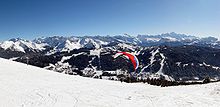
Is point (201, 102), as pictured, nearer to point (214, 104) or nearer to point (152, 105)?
point (214, 104)

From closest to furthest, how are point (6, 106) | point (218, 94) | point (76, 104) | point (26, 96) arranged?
point (6, 106)
point (76, 104)
point (26, 96)
point (218, 94)

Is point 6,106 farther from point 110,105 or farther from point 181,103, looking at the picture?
point 181,103

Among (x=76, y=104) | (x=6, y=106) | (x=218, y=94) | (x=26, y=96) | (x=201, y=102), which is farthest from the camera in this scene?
(x=218, y=94)

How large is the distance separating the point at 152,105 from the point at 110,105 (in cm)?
331

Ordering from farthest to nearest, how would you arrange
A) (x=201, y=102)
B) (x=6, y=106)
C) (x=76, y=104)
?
(x=201, y=102)
(x=76, y=104)
(x=6, y=106)

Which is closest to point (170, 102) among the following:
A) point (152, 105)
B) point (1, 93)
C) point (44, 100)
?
point (152, 105)

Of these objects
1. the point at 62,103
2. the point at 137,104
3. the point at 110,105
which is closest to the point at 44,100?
the point at 62,103

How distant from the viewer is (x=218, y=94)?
79.2ft

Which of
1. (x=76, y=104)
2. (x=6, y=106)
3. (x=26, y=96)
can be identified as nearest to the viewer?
(x=6, y=106)

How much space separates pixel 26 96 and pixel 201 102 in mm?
15240

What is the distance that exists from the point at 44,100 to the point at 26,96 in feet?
8.41

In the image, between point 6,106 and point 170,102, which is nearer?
point 6,106

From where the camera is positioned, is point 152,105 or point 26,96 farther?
point 26,96

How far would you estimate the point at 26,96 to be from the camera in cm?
2166
